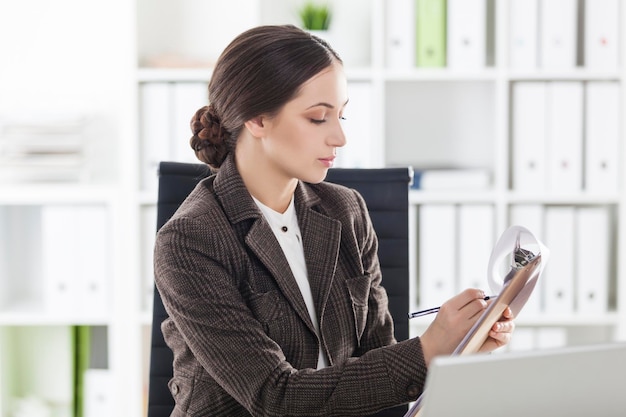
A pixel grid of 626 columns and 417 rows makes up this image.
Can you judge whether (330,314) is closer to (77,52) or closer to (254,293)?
(254,293)

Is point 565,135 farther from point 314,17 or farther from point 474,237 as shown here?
point 314,17

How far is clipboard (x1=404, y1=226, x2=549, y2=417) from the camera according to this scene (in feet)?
3.27

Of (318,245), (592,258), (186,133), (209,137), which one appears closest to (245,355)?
(318,245)

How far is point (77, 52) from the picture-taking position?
289 cm

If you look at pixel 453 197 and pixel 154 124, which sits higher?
pixel 154 124

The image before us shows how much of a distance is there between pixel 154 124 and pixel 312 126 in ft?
4.49

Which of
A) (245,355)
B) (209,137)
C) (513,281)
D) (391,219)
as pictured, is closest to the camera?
(513,281)

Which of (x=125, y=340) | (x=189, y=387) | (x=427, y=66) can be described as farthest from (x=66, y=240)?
(x=189, y=387)

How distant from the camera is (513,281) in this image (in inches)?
38.7

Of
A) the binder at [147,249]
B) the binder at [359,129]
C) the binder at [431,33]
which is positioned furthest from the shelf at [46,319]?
the binder at [431,33]

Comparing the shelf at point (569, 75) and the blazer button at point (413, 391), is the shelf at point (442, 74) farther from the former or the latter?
the blazer button at point (413, 391)

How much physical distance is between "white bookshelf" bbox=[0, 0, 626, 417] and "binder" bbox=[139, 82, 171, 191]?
0.02 m

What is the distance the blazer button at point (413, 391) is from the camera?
1.19 m

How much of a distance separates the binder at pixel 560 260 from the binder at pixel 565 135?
8 cm
